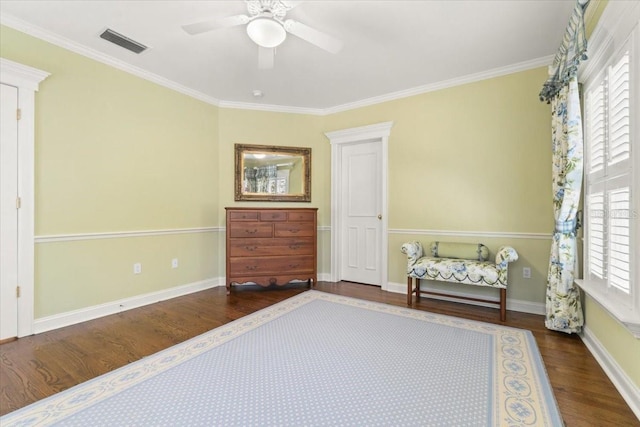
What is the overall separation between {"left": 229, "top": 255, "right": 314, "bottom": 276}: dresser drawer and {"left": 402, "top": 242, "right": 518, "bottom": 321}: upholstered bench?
1.33 meters

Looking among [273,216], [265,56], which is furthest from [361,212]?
[265,56]

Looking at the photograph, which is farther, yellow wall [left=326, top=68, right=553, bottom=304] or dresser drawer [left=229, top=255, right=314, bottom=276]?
dresser drawer [left=229, top=255, right=314, bottom=276]

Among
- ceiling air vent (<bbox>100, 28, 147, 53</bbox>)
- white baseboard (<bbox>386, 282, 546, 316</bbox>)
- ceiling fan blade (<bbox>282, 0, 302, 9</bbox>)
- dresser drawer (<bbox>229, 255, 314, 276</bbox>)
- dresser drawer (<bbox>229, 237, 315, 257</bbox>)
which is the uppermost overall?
ceiling air vent (<bbox>100, 28, 147, 53</bbox>)

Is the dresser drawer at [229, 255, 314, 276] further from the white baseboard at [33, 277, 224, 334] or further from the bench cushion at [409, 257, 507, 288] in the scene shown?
the bench cushion at [409, 257, 507, 288]

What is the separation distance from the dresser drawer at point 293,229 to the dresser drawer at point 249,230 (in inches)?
4.1

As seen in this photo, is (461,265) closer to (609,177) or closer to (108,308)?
(609,177)

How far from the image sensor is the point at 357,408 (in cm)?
150

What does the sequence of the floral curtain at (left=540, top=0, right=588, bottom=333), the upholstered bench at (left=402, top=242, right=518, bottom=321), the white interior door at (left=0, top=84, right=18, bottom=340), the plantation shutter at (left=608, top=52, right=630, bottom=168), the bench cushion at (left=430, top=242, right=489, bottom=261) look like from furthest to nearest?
the bench cushion at (left=430, top=242, right=489, bottom=261) < the upholstered bench at (left=402, top=242, right=518, bottom=321) < the white interior door at (left=0, top=84, right=18, bottom=340) < the floral curtain at (left=540, top=0, right=588, bottom=333) < the plantation shutter at (left=608, top=52, right=630, bottom=168)

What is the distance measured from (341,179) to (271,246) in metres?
1.44

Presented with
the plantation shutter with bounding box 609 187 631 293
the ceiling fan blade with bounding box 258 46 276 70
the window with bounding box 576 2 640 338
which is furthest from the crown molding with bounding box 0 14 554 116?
the plantation shutter with bounding box 609 187 631 293

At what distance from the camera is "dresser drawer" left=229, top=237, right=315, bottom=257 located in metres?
3.63

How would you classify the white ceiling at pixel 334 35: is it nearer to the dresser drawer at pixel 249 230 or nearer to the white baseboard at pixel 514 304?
the dresser drawer at pixel 249 230

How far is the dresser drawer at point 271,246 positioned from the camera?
11.9 ft

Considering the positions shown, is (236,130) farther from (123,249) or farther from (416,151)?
(416,151)
